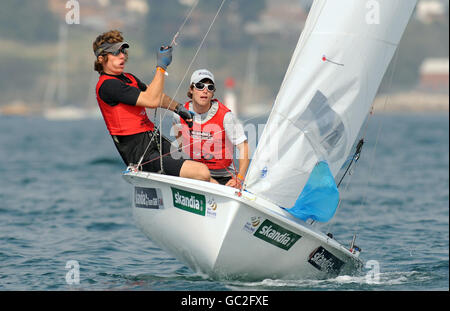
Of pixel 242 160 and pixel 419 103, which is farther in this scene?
pixel 419 103

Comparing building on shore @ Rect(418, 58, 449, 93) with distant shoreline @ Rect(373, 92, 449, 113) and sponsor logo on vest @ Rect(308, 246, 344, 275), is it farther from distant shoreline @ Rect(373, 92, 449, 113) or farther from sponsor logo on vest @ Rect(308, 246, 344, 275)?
sponsor logo on vest @ Rect(308, 246, 344, 275)

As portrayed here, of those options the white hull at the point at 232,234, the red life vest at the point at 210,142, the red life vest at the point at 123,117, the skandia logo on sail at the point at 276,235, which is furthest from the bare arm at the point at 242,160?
the red life vest at the point at 123,117

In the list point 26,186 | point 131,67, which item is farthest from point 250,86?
point 26,186

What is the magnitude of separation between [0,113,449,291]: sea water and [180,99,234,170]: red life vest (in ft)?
1.06

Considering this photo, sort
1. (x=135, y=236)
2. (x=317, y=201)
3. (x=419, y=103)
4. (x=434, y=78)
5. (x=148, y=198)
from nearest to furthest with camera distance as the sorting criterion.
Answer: (x=317, y=201), (x=148, y=198), (x=135, y=236), (x=419, y=103), (x=434, y=78)

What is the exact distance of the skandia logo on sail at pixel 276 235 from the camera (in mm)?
6361

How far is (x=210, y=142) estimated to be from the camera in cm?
712

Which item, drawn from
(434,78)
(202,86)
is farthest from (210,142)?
(434,78)

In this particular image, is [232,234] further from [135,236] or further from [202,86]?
[135,236]

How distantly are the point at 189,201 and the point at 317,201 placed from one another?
107 cm

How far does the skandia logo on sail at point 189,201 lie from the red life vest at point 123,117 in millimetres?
662

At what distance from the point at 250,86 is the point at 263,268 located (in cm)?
9980
